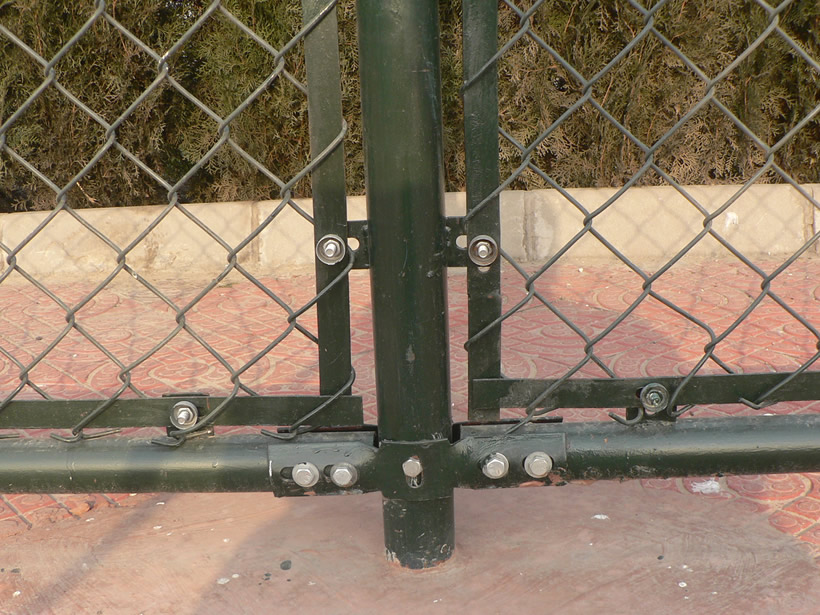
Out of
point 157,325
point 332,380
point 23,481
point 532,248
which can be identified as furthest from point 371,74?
point 532,248

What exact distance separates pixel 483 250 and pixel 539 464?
0.38m

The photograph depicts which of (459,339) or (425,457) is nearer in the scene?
(425,457)

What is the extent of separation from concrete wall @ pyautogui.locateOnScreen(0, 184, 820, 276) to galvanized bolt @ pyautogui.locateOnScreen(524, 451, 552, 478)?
4.10 meters

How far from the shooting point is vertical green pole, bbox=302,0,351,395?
1.37 m

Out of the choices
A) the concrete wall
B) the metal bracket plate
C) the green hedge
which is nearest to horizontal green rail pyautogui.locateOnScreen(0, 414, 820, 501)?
the metal bracket plate

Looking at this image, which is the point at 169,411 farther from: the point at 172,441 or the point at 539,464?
the point at 539,464

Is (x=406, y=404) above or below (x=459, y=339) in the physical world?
above

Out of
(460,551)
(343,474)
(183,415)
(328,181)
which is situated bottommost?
(460,551)

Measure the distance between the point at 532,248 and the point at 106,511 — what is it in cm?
398

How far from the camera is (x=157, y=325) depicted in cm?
435

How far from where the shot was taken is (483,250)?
4.71 ft

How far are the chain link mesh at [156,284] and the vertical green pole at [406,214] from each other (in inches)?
2.8

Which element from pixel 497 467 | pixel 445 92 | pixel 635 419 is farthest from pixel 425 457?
pixel 445 92

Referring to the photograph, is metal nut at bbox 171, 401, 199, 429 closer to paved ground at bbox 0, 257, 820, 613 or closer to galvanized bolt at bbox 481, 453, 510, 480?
paved ground at bbox 0, 257, 820, 613
